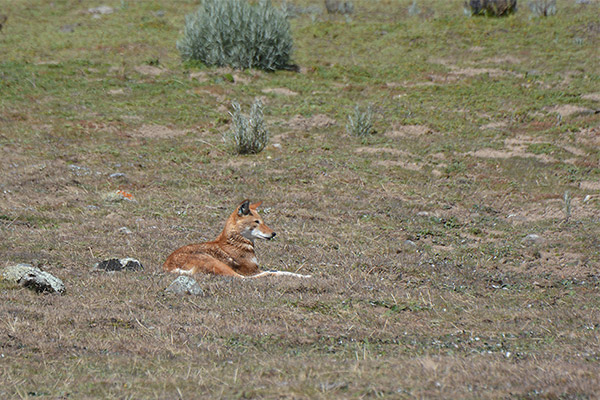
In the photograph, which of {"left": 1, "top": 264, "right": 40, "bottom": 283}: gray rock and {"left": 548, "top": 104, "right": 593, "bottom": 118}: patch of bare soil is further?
{"left": 548, "top": 104, "right": 593, "bottom": 118}: patch of bare soil

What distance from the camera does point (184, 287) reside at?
22.8 feet

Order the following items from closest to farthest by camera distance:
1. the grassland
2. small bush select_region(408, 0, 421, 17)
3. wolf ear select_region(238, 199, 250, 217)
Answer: the grassland < wolf ear select_region(238, 199, 250, 217) < small bush select_region(408, 0, 421, 17)

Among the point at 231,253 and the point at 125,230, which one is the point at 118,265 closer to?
the point at 231,253

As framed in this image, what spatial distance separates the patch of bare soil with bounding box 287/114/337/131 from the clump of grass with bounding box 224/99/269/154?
2.18 metres

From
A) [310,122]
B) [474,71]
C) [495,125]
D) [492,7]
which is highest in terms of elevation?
[492,7]

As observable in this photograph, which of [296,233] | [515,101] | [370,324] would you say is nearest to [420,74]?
[515,101]

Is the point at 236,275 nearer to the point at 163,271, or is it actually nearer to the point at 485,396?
the point at 163,271

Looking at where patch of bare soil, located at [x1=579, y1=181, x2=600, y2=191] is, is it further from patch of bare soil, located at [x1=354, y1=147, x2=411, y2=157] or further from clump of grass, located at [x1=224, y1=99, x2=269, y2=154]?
clump of grass, located at [x1=224, y1=99, x2=269, y2=154]

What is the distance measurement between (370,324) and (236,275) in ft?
7.62

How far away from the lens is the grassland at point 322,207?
504cm

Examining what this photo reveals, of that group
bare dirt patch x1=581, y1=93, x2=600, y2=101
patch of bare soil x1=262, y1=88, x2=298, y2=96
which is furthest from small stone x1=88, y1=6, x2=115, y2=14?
bare dirt patch x1=581, y1=93, x2=600, y2=101

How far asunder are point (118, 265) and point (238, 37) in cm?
1590

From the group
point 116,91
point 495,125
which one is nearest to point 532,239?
point 495,125

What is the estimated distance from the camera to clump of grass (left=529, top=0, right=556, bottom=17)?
90.3 feet
